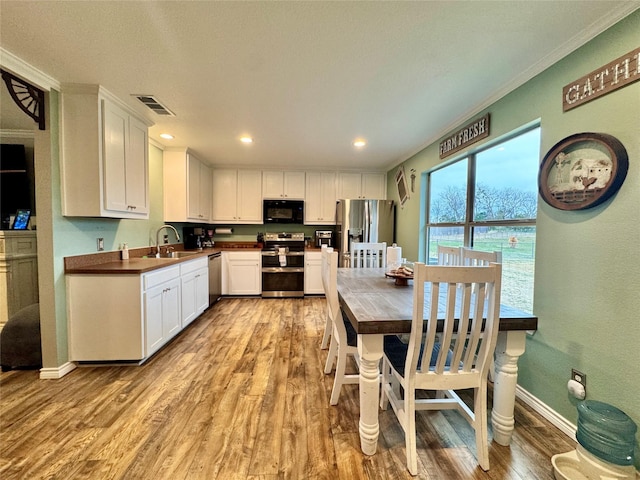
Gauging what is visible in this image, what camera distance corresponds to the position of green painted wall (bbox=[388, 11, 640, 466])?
52.6 inches

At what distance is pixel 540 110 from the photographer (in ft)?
6.03

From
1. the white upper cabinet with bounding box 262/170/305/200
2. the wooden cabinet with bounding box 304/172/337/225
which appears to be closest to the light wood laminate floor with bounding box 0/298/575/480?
the wooden cabinet with bounding box 304/172/337/225

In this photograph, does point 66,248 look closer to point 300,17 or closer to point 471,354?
point 300,17

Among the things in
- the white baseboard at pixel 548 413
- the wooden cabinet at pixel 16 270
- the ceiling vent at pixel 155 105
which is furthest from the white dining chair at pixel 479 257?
the wooden cabinet at pixel 16 270

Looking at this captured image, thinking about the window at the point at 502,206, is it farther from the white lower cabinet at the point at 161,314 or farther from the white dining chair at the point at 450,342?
the white lower cabinet at the point at 161,314

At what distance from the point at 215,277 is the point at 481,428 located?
380cm

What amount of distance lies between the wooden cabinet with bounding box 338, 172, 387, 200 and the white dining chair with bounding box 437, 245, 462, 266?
266cm

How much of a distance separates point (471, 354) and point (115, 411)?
2199mm

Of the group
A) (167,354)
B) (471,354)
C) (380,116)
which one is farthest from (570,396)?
(167,354)

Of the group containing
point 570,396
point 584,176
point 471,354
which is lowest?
point 570,396

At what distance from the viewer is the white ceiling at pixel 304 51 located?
4.56 ft

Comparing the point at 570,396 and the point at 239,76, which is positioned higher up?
the point at 239,76

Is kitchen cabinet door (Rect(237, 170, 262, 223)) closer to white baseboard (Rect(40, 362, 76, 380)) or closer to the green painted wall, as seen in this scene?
white baseboard (Rect(40, 362, 76, 380))

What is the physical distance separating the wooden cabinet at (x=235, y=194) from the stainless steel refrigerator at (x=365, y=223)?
1602 millimetres
